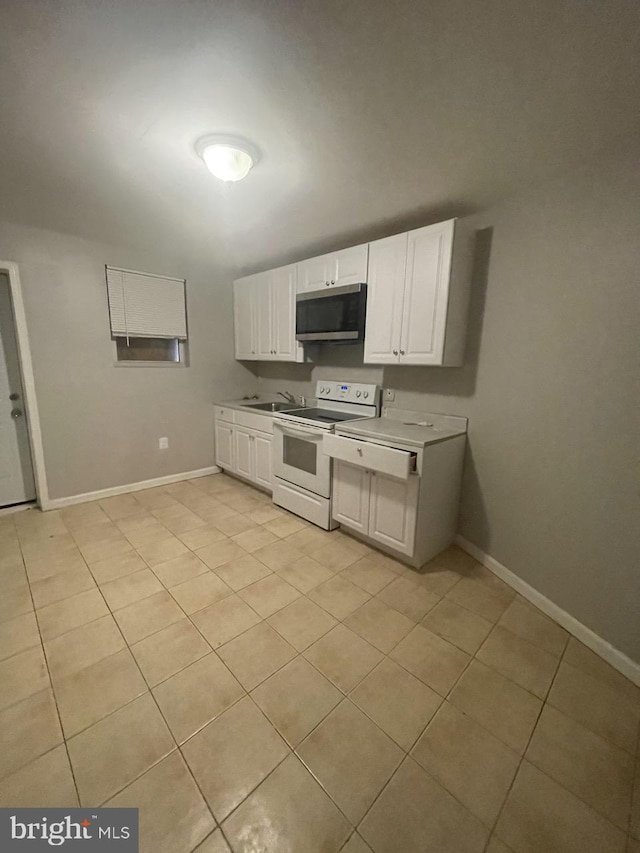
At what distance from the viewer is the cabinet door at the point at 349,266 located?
256 cm

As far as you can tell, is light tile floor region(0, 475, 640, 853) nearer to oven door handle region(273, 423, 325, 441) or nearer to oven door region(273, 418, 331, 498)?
oven door region(273, 418, 331, 498)

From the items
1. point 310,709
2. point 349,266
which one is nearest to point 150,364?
point 349,266

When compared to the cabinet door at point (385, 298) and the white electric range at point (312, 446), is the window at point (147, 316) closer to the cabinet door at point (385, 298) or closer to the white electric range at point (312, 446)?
the white electric range at point (312, 446)

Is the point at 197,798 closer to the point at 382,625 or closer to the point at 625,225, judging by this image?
the point at 382,625

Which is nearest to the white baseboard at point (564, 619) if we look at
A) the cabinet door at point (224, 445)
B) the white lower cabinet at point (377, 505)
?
the white lower cabinet at point (377, 505)

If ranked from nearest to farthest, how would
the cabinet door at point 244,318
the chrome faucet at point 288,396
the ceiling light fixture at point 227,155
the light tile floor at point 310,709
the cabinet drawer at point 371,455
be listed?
the light tile floor at point 310,709
the ceiling light fixture at point 227,155
the cabinet drawer at point 371,455
the cabinet door at point 244,318
the chrome faucet at point 288,396

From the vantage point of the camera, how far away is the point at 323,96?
154 centimetres

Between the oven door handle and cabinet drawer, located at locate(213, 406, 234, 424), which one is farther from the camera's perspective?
cabinet drawer, located at locate(213, 406, 234, 424)

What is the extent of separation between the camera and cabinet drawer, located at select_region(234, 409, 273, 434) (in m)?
3.19

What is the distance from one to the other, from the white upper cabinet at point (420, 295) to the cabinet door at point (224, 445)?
6.54 feet

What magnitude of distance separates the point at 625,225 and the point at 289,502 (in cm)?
276

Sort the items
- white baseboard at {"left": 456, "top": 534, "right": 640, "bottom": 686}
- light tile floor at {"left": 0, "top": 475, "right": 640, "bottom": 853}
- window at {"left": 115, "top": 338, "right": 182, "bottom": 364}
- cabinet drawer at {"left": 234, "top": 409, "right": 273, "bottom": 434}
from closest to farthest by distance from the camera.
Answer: light tile floor at {"left": 0, "top": 475, "right": 640, "bottom": 853} < white baseboard at {"left": 456, "top": 534, "right": 640, "bottom": 686} < cabinet drawer at {"left": 234, "top": 409, "right": 273, "bottom": 434} < window at {"left": 115, "top": 338, "right": 182, "bottom": 364}

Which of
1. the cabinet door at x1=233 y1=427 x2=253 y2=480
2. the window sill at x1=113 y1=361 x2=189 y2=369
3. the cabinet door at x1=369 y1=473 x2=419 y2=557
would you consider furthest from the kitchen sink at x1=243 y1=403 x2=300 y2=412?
the cabinet door at x1=369 y1=473 x2=419 y2=557

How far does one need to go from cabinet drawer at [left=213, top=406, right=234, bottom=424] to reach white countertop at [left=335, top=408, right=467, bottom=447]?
64.4 inches
